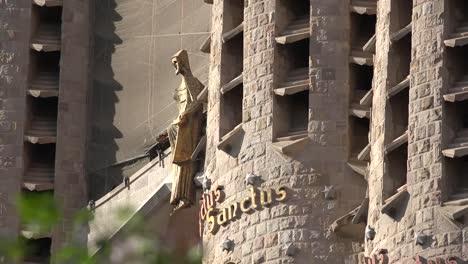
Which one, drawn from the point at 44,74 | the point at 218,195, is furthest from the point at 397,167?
the point at 44,74

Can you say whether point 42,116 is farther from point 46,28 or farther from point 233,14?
point 233,14

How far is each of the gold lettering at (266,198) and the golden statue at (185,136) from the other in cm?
477

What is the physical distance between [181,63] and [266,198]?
20.9 feet

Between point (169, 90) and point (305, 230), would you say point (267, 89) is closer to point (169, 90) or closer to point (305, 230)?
→ point (305, 230)

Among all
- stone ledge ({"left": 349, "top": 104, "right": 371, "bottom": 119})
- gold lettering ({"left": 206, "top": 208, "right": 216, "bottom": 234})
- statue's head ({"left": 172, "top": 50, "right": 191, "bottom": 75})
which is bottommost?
gold lettering ({"left": 206, "top": 208, "right": 216, "bottom": 234})

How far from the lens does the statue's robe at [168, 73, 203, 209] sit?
51.3m

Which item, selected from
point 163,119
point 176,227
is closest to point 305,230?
point 176,227

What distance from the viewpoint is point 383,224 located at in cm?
4216

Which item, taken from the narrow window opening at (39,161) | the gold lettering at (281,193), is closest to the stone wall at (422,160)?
the gold lettering at (281,193)

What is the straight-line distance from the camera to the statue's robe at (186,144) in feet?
168

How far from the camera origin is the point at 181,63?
51.9 metres

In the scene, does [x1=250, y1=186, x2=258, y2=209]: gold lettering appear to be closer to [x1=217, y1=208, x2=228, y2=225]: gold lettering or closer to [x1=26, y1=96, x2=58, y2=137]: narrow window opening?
[x1=217, y1=208, x2=228, y2=225]: gold lettering

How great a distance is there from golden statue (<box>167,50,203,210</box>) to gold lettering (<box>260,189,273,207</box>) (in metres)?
4.77

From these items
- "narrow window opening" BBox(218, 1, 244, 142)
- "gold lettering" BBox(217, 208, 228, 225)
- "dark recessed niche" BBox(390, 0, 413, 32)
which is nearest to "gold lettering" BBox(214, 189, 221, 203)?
"gold lettering" BBox(217, 208, 228, 225)
